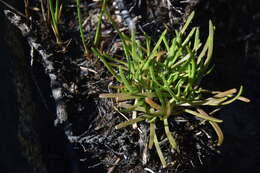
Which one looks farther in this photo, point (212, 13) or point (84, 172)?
point (212, 13)

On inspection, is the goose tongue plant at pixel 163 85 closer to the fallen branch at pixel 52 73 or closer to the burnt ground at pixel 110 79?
the burnt ground at pixel 110 79

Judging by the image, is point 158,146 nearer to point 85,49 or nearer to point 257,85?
point 85,49

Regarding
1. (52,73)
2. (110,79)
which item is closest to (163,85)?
(110,79)

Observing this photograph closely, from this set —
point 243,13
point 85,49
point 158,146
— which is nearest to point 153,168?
point 158,146

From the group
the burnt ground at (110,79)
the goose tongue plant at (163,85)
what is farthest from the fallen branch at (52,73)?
the goose tongue plant at (163,85)

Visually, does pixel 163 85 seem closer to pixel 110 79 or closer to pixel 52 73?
pixel 110 79

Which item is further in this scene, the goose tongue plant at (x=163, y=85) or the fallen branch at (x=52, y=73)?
the fallen branch at (x=52, y=73)

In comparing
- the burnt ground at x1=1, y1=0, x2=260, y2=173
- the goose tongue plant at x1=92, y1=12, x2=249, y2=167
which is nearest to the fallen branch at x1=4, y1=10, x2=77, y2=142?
the burnt ground at x1=1, y1=0, x2=260, y2=173
